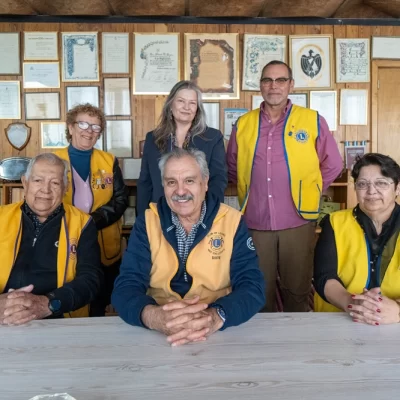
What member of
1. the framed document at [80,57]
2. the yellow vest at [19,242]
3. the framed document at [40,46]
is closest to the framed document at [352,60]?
the framed document at [80,57]

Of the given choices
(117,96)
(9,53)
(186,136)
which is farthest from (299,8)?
(9,53)

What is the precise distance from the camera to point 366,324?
1381 millimetres

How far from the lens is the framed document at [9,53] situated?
13.8ft

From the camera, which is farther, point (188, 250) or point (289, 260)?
point (289, 260)

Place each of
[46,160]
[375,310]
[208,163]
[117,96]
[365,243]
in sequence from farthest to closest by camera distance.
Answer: [117,96], [208,163], [46,160], [365,243], [375,310]

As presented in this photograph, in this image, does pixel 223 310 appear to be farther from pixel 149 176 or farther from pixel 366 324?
pixel 149 176

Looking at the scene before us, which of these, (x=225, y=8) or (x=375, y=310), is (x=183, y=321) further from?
(x=225, y=8)

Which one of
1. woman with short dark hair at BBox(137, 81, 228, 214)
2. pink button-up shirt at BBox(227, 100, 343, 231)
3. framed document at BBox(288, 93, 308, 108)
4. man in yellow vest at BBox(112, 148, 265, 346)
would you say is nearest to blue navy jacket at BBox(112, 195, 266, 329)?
man in yellow vest at BBox(112, 148, 265, 346)

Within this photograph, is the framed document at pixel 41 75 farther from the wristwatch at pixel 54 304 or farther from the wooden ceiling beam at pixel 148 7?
the wristwatch at pixel 54 304

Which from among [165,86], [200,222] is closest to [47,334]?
[200,222]

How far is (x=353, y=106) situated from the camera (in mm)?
4445

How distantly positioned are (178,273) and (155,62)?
3098mm

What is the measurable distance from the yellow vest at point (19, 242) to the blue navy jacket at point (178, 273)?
0.35 m

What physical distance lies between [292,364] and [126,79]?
145 inches
